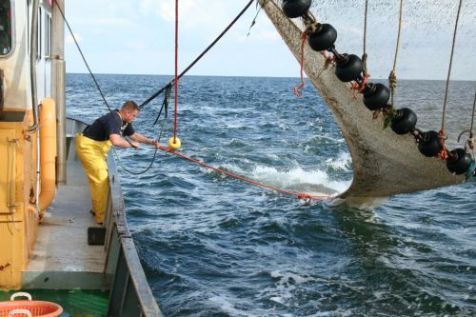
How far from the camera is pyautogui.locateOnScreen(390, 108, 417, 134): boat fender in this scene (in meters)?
6.96

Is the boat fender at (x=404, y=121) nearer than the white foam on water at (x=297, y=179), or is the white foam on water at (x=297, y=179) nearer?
the boat fender at (x=404, y=121)

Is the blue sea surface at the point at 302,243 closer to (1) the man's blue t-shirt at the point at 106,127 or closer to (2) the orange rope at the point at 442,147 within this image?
(2) the orange rope at the point at 442,147

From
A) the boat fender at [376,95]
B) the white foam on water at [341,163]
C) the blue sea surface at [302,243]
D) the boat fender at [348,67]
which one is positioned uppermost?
the boat fender at [348,67]

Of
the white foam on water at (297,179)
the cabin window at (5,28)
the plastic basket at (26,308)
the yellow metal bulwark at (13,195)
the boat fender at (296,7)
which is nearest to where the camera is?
the plastic basket at (26,308)

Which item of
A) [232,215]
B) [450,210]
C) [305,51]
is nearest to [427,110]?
[305,51]

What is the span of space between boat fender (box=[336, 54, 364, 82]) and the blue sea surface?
4.24ft

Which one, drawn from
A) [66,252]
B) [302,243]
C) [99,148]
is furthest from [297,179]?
[66,252]

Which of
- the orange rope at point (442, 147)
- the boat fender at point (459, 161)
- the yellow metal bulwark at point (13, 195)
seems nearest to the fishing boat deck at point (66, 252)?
the yellow metal bulwark at point (13, 195)

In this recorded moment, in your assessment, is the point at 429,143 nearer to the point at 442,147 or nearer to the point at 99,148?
the point at 442,147

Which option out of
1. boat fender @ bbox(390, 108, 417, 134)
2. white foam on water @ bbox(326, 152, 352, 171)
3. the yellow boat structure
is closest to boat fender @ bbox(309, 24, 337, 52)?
boat fender @ bbox(390, 108, 417, 134)

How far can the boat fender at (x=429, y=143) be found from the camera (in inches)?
278

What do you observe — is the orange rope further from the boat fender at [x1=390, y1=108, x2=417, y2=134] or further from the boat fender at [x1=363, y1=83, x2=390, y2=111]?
the boat fender at [x1=363, y1=83, x2=390, y2=111]

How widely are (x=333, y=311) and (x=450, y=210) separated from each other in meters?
7.33

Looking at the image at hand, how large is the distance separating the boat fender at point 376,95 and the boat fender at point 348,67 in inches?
11.8
